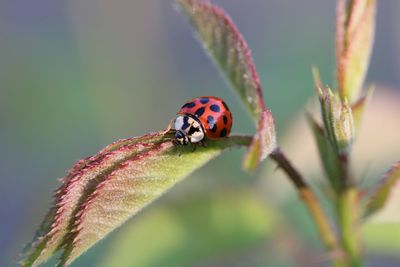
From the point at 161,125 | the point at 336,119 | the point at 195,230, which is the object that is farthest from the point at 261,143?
the point at 161,125

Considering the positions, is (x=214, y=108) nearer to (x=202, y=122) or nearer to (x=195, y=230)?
(x=202, y=122)

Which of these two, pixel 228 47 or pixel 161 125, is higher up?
pixel 228 47

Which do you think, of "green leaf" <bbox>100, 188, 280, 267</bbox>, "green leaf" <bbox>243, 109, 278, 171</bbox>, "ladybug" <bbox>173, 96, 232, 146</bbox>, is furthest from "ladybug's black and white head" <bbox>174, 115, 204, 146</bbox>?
"green leaf" <bbox>100, 188, 280, 267</bbox>

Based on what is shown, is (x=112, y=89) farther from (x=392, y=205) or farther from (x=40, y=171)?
(x=392, y=205)

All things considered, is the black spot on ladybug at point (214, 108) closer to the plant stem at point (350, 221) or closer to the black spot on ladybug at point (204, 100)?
the black spot on ladybug at point (204, 100)

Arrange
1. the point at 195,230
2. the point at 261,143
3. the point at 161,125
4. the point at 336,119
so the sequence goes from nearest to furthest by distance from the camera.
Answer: the point at 261,143 < the point at 336,119 < the point at 195,230 < the point at 161,125

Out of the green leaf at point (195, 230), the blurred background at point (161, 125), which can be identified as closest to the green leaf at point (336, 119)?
the blurred background at point (161, 125)
